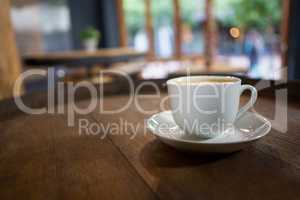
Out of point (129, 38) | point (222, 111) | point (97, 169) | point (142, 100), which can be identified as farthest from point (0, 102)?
point (129, 38)

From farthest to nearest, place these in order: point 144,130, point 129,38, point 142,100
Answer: point 129,38
point 142,100
point 144,130

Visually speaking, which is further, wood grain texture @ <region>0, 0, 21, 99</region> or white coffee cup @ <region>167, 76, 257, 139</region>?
wood grain texture @ <region>0, 0, 21, 99</region>

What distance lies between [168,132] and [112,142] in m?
Answer: 0.11

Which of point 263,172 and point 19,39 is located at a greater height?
point 19,39

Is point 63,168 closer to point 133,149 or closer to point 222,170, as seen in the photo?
point 133,149

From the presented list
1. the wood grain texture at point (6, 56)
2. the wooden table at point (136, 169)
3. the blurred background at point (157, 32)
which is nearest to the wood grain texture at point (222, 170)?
the wooden table at point (136, 169)

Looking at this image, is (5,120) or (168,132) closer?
(168,132)

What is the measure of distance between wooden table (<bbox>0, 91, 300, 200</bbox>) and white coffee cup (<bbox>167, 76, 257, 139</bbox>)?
6 centimetres

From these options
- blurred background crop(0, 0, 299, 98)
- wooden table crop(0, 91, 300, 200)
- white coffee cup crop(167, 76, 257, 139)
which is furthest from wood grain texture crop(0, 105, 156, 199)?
blurred background crop(0, 0, 299, 98)

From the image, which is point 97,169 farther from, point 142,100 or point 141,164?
point 142,100

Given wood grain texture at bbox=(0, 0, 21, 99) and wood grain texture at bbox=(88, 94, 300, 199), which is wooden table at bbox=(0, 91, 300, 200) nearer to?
wood grain texture at bbox=(88, 94, 300, 199)

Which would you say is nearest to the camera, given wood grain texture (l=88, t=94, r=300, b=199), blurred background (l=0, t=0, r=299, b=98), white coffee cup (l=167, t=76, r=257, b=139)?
wood grain texture (l=88, t=94, r=300, b=199)

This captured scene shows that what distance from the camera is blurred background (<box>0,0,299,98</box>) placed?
11.8 feet

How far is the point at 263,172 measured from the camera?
1.21 feet
